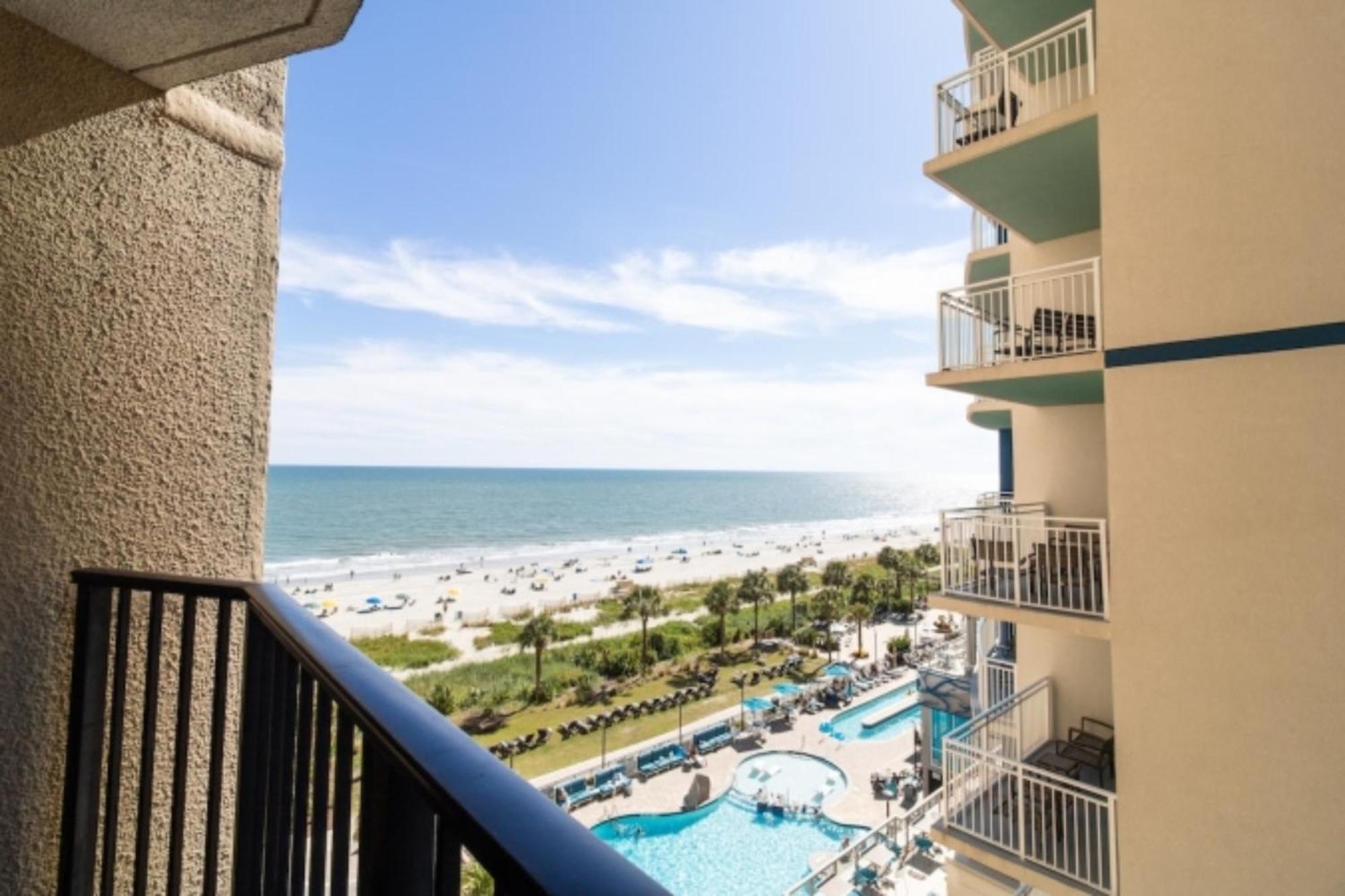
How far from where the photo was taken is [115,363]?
1.74 m

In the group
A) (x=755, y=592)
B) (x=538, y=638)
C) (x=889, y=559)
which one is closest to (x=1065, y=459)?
Result: (x=538, y=638)

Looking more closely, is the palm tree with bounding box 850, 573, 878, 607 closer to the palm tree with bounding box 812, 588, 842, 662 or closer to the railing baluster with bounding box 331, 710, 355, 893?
the palm tree with bounding box 812, 588, 842, 662

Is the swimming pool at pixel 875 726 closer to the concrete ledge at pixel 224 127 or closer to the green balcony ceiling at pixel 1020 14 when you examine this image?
the green balcony ceiling at pixel 1020 14

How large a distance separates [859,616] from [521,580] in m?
27.5

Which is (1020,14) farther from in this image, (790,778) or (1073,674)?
(790,778)

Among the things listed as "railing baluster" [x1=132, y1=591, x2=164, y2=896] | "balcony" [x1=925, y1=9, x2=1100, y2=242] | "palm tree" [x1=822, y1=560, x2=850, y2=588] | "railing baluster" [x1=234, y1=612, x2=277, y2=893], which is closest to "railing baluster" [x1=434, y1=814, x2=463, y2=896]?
"railing baluster" [x1=234, y1=612, x2=277, y2=893]

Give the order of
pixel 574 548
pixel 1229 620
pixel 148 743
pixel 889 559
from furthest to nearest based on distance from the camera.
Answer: pixel 574 548, pixel 889 559, pixel 1229 620, pixel 148 743

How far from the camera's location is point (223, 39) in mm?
1557

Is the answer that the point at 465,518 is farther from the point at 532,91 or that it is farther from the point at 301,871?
the point at 301,871

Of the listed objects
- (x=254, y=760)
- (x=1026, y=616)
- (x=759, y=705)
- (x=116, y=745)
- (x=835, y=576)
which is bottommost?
(x=759, y=705)

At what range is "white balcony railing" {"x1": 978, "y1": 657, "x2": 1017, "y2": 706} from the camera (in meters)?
8.41

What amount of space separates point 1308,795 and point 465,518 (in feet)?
258

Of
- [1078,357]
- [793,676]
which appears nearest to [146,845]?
[1078,357]

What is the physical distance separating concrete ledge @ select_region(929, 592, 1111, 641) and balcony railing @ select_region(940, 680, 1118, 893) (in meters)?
1.01
